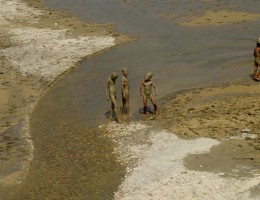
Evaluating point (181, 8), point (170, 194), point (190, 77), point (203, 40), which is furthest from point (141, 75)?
point (181, 8)

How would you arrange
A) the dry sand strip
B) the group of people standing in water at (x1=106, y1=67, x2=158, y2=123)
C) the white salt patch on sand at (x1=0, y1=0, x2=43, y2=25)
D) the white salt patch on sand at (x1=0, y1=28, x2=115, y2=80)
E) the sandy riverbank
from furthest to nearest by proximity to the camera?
1. the white salt patch on sand at (x1=0, y1=0, x2=43, y2=25)
2. the white salt patch on sand at (x1=0, y1=28, x2=115, y2=80)
3. the group of people standing in water at (x1=106, y1=67, x2=158, y2=123)
4. the dry sand strip
5. the sandy riverbank

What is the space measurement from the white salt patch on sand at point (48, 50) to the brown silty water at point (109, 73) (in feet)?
3.64

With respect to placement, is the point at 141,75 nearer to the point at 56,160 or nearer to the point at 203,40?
the point at 203,40

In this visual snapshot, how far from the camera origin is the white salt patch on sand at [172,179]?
12.6 meters

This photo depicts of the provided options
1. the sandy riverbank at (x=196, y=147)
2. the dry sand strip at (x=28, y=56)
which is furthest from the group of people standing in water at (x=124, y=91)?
the dry sand strip at (x=28, y=56)

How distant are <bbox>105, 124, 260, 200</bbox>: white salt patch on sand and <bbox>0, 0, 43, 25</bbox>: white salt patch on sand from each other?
66.6 feet

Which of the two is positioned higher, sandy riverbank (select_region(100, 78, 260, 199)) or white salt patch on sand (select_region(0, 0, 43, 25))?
white salt patch on sand (select_region(0, 0, 43, 25))

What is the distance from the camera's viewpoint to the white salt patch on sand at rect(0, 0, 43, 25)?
33.8 m

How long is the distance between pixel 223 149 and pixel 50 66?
12.2 m

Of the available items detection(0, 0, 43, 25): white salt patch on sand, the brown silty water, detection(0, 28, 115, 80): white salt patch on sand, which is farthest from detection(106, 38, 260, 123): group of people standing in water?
detection(0, 0, 43, 25): white salt patch on sand

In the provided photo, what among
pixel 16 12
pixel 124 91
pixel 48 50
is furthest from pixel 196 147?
pixel 16 12

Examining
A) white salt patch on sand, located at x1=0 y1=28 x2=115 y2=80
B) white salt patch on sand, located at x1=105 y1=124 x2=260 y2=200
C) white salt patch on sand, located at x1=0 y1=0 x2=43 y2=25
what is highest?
white salt patch on sand, located at x1=0 y1=0 x2=43 y2=25

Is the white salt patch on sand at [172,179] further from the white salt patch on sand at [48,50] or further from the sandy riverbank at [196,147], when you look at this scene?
the white salt patch on sand at [48,50]

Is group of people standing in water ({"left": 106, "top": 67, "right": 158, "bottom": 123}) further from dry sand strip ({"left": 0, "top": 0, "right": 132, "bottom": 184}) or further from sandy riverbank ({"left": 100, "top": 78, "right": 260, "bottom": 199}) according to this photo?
dry sand strip ({"left": 0, "top": 0, "right": 132, "bottom": 184})
